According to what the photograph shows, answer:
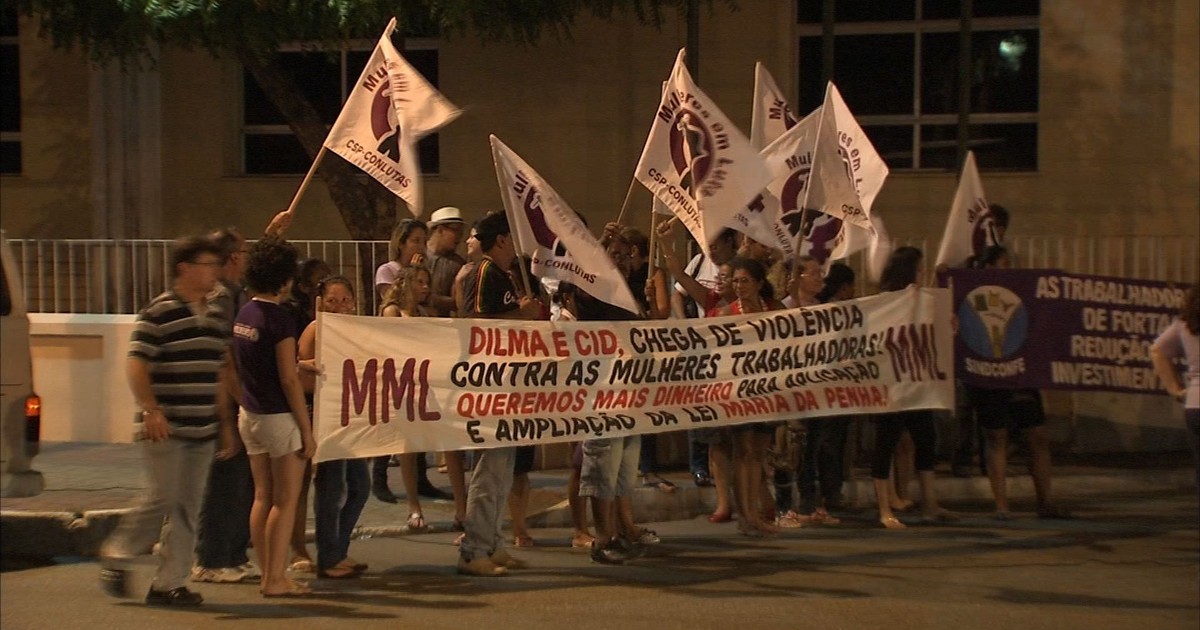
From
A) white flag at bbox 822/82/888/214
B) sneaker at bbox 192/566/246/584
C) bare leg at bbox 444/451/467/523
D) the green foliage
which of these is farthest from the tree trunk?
sneaker at bbox 192/566/246/584

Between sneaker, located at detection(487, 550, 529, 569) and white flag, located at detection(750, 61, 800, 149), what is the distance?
395 cm

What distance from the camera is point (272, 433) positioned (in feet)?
24.1

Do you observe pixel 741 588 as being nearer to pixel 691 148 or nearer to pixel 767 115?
pixel 691 148

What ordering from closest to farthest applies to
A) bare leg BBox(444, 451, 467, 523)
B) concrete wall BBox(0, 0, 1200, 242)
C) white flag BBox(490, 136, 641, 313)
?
white flag BBox(490, 136, 641, 313)
bare leg BBox(444, 451, 467, 523)
concrete wall BBox(0, 0, 1200, 242)

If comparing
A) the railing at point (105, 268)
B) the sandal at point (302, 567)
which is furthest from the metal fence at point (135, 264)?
the sandal at point (302, 567)

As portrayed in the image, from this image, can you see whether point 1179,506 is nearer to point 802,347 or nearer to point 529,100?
point 802,347

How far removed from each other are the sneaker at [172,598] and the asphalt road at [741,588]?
9cm

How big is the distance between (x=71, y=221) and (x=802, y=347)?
32.4ft

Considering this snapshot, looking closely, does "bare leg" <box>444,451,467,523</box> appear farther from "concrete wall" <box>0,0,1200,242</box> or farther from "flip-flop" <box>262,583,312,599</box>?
"concrete wall" <box>0,0,1200,242</box>

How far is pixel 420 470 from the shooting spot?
10.5m

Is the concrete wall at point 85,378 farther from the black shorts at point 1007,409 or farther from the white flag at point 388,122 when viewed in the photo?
the black shorts at point 1007,409

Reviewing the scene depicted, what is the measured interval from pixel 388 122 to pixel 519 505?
253cm

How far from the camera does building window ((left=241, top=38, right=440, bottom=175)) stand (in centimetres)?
1596

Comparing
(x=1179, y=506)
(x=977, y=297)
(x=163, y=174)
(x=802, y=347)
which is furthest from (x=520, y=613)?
(x=163, y=174)
